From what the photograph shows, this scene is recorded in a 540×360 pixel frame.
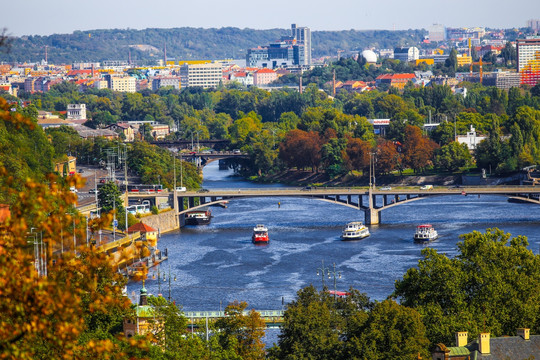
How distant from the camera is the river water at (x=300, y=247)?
3397 cm

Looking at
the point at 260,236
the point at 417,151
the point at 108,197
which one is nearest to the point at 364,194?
the point at 260,236

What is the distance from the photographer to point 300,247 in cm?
4269

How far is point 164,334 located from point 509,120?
182 ft

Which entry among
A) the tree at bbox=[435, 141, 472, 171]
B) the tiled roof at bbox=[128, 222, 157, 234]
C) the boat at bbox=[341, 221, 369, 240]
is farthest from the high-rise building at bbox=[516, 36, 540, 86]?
the tiled roof at bbox=[128, 222, 157, 234]

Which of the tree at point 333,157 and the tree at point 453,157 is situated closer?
the tree at point 453,157

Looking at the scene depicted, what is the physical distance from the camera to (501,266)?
75.3 feet

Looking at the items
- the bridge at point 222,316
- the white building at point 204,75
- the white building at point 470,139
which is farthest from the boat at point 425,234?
the white building at point 204,75

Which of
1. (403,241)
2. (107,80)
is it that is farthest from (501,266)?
(107,80)

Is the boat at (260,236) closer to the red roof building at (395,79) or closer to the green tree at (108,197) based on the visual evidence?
the green tree at (108,197)

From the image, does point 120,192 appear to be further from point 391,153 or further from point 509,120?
point 509,120

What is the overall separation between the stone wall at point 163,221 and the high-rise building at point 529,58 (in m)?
80.9

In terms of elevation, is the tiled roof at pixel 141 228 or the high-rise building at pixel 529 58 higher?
the high-rise building at pixel 529 58

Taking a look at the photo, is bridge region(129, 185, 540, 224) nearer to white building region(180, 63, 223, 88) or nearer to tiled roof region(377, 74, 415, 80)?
tiled roof region(377, 74, 415, 80)

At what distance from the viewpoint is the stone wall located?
161 ft
